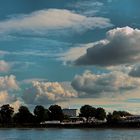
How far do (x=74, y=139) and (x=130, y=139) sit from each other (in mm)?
15236

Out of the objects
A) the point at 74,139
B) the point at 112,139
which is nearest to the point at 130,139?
the point at 112,139

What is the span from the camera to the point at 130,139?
12656cm

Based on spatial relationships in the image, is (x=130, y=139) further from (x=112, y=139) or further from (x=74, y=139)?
(x=74, y=139)

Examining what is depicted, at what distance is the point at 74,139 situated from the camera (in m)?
131

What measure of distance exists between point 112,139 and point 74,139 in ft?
33.9

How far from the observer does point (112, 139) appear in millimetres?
128750

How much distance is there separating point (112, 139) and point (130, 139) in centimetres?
498
